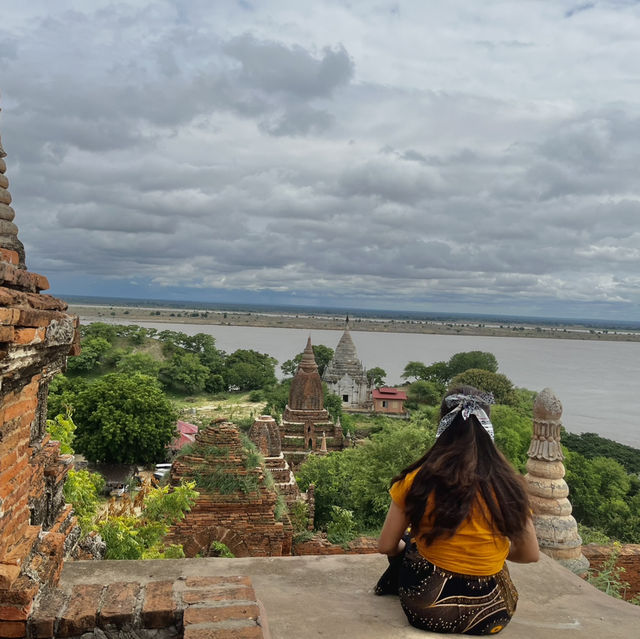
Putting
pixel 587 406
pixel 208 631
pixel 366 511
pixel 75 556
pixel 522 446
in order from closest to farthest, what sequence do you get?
1. pixel 208 631
2. pixel 75 556
3. pixel 366 511
4. pixel 522 446
5. pixel 587 406

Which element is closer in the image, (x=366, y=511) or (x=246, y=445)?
(x=246, y=445)

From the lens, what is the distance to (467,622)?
A: 125 inches

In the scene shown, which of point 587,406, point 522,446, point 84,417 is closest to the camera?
point 84,417

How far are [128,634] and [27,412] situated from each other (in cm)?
131

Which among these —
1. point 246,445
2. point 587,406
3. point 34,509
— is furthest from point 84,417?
point 587,406

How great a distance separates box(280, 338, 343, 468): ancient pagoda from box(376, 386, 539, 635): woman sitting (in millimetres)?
27495

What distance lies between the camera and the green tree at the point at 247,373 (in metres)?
57.2

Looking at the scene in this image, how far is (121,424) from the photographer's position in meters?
25.2

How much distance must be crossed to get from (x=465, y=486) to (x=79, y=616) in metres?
2.10

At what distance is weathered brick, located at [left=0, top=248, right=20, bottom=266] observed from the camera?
3.07 m

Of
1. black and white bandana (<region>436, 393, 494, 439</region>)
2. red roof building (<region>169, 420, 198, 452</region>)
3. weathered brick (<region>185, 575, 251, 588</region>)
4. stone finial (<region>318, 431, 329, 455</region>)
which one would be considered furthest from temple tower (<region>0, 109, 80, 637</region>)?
stone finial (<region>318, 431, 329, 455</region>)

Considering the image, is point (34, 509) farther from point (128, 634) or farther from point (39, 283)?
point (39, 283)

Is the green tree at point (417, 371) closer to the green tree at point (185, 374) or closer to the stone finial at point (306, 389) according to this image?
the green tree at point (185, 374)

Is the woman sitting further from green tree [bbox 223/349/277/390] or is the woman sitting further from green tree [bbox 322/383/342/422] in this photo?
green tree [bbox 223/349/277/390]
